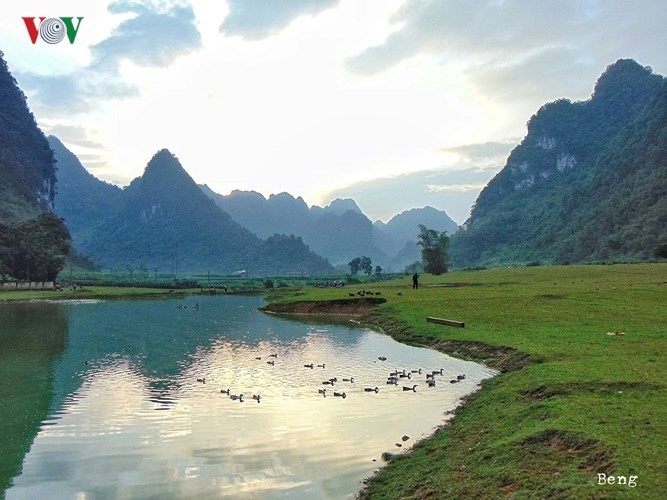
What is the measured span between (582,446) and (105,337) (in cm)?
4565

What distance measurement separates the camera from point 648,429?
12758 millimetres

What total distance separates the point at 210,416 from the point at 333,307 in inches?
1856

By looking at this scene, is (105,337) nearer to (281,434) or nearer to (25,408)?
(25,408)

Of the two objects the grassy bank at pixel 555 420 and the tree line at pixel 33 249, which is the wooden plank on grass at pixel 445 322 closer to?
the grassy bank at pixel 555 420

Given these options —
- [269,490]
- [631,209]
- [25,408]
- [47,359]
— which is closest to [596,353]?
[269,490]

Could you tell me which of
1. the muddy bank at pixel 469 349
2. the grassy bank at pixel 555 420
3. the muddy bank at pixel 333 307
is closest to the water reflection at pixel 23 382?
the grassy bank at pixel 555 420

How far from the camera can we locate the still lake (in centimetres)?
1500

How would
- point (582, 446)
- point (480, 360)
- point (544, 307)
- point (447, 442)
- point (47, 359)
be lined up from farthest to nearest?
point (544, 307) < point (47, 359) < point (480, 360) < point (447, 442) < point (582, 446)

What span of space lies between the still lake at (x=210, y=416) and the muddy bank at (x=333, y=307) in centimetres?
2232

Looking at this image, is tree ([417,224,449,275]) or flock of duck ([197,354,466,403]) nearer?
flock of duck ([197,354,466,403])

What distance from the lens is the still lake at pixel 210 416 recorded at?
49.2ft

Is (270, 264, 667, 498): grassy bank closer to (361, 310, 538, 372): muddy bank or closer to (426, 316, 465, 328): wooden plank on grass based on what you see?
(361, 310, 538, 372): muddy bank

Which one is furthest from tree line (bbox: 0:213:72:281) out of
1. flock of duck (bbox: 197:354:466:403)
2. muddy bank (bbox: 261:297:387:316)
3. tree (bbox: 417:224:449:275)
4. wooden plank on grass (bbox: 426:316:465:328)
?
flock of duck (bbox: 197:354:466:403)

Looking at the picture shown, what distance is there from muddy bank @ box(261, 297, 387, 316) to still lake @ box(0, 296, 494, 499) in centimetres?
2232
